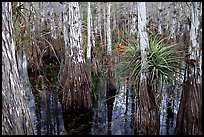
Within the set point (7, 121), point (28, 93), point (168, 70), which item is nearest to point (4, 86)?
point (7, 121)

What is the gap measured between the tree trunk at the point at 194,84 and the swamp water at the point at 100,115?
1212mm

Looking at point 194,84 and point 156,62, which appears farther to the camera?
point 156,62

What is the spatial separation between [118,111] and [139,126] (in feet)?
5.94

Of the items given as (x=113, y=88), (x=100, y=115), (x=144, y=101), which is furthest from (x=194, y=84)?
(x=113, y=88)

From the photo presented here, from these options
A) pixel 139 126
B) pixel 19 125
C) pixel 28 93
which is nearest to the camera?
pixel 19 125

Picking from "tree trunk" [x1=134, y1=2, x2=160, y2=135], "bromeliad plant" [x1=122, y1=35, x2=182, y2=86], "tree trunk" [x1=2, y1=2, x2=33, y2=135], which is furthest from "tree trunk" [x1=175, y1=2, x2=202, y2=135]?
"tree trunk" [x1=2, y1=2, x2=33, y2=135]

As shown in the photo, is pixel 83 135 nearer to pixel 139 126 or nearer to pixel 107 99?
pixel 139 126

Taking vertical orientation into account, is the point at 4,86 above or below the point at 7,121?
above

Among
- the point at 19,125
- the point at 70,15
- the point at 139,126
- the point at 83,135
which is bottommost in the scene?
the point at 83,135

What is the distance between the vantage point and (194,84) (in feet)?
14.1

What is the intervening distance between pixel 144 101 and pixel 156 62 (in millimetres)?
748

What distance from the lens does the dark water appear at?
5.91 m

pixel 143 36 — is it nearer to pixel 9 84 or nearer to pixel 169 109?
pixel 169 109

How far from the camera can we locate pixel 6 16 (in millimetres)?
2838
